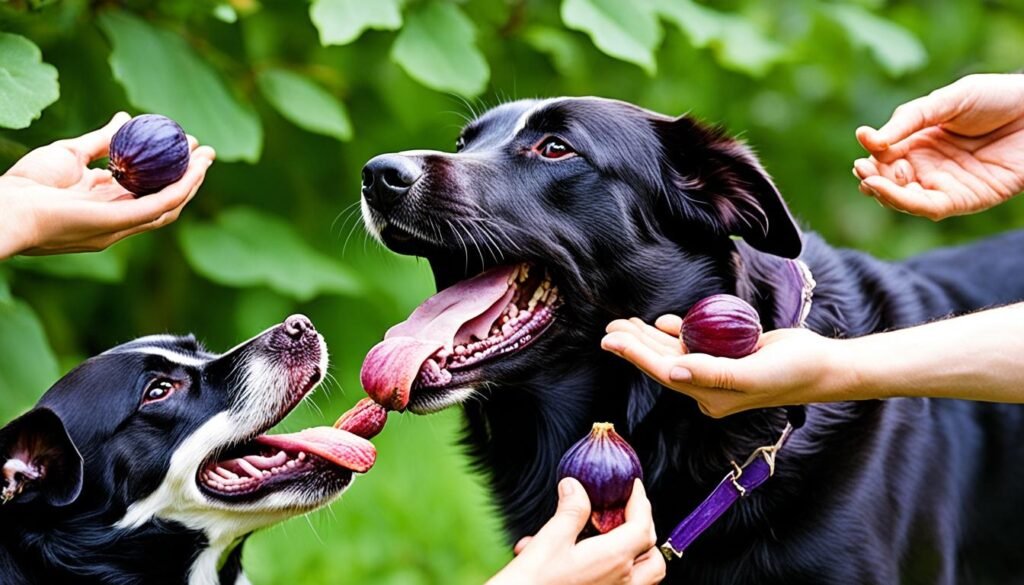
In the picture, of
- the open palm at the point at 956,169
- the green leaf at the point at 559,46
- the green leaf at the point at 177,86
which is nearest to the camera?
the open palm at the point at 956,169

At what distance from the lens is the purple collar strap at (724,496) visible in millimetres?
2967

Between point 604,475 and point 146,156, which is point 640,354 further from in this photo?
point 146,156

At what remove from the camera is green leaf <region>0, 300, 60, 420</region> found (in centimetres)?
370

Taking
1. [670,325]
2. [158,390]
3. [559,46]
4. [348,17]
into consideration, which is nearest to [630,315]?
[670,325]

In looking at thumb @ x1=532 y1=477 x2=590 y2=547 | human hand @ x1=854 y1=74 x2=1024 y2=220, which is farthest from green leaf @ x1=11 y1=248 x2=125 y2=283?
human hand @ x1=854 y1=74 x2=1024 y2=220

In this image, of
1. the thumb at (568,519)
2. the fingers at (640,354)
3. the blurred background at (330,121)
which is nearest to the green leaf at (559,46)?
the blurred background at (330,121)

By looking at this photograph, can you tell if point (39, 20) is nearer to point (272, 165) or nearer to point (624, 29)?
point (272, 165)

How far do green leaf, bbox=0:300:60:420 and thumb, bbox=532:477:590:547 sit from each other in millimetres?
1846

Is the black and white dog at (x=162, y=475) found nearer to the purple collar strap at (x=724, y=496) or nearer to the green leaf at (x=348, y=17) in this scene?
the purple collar strap at (x=724, y=496)

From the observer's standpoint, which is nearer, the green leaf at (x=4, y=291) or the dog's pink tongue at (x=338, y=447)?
the dog's pink tongue at (x=338, y=447)

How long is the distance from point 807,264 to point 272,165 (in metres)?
2.38

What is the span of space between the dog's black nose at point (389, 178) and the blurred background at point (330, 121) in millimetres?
718

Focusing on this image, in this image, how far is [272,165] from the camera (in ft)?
16.4

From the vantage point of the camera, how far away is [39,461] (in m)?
2.87
